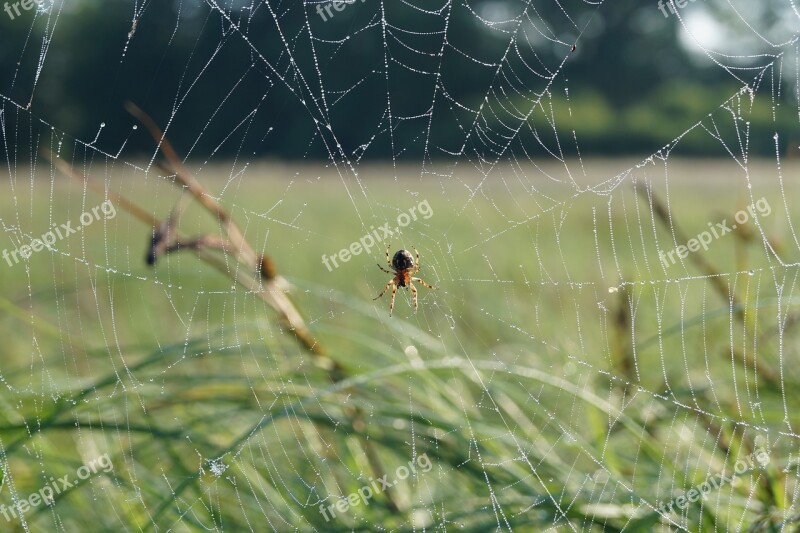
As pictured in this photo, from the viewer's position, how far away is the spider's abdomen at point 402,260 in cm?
398

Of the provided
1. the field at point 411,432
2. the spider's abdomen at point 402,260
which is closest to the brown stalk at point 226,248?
the field at point 411,432

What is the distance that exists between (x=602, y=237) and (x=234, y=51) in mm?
8680

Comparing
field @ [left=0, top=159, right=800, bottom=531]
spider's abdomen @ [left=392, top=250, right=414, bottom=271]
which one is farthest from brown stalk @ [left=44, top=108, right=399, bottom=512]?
spider's abdomen @ [left=392, top=250, right=414, bottom=271]

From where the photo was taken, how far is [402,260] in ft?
13.0

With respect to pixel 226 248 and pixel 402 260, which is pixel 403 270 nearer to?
pixel 402 260

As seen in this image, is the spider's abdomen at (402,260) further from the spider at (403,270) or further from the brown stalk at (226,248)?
the brown stalk at (226,248)

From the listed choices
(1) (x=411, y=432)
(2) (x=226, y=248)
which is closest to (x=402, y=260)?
(1) (x=411, y=432)

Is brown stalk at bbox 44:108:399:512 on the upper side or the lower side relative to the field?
upper

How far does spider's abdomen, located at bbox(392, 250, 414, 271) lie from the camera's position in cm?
398

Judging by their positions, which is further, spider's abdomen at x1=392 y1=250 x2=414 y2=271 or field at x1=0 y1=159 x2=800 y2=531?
spider's abdomen at x1=392 y1=250 x2=414 y2=271

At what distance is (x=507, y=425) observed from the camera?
124 inches

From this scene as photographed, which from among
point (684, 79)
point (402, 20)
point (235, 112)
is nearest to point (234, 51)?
point (235, 112)

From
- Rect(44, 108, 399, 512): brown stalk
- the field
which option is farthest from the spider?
Rect(44, 108, 399, 512): brown stalk

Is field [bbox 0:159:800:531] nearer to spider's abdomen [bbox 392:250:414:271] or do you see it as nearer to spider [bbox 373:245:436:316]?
spider [bbox 373:245:436:316]
